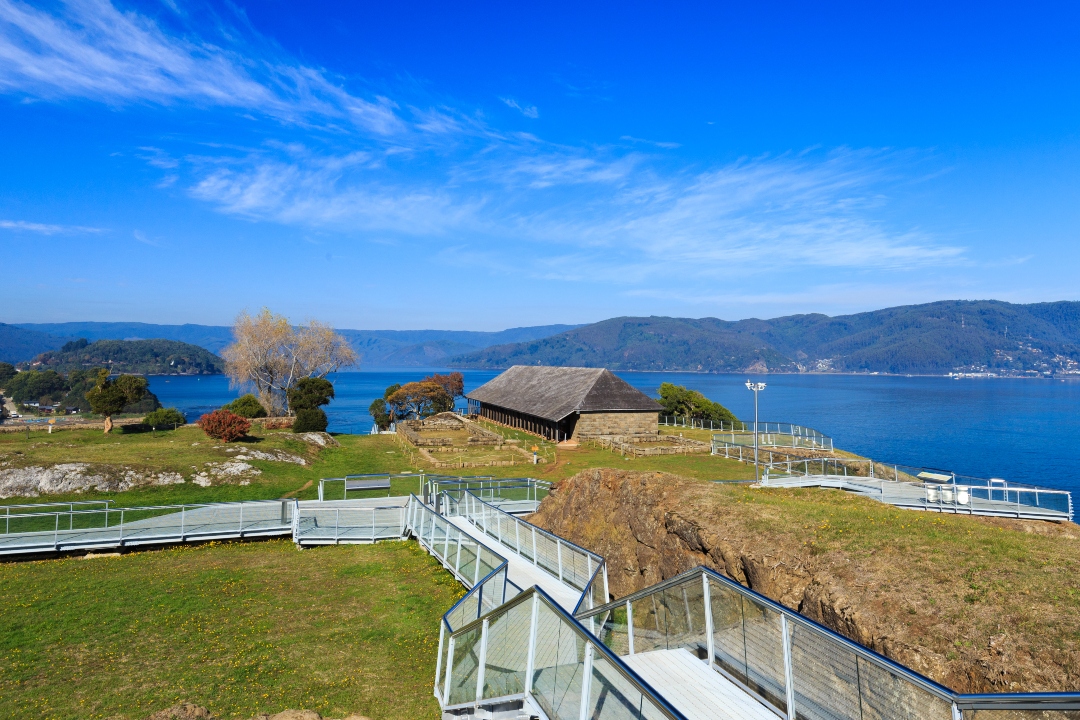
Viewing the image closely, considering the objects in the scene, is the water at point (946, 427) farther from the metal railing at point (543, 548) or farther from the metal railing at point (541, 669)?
the metal railing at point (541, 669)

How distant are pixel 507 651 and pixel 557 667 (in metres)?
1.40

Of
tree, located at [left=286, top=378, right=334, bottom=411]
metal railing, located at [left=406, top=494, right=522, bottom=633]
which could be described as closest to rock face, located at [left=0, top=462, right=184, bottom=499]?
metal railing, located at [left=406, top=494, right=522, bottom=633]

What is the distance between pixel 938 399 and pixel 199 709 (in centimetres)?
18158

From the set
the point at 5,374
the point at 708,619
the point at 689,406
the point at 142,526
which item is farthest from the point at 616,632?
the point at 5,374

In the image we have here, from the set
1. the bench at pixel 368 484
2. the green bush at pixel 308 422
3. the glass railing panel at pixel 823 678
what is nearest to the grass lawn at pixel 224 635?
the glass railing panel at pixel 823 678

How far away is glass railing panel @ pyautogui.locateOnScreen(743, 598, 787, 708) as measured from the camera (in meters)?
6.54

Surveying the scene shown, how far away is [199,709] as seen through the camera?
9.54 meters

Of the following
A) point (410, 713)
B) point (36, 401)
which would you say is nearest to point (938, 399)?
point (410, 713)

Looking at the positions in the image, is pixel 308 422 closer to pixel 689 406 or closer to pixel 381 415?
pixel 381 415

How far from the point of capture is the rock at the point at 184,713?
9.18 meters

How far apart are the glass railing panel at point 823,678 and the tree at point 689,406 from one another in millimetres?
58829

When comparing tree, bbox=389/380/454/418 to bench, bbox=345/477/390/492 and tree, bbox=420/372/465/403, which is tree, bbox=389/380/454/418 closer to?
tree, bbox=420/372/465/403

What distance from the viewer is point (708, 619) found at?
7.58 metres

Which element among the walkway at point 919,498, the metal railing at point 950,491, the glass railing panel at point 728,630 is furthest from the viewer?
the metal railing at point 950,491
